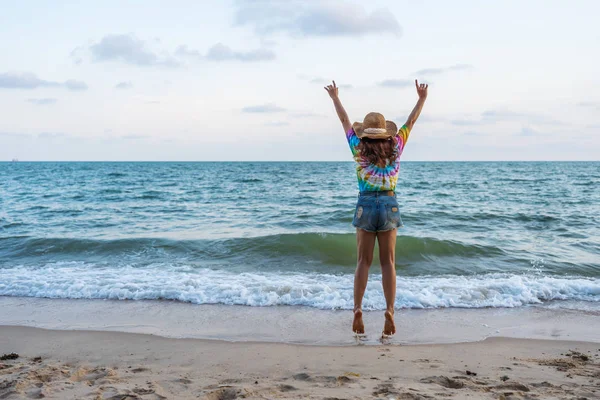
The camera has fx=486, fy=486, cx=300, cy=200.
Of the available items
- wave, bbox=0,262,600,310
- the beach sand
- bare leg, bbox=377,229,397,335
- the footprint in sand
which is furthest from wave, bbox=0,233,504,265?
the footprint in sand

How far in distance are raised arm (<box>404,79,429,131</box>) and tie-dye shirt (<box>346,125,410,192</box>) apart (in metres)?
0.08

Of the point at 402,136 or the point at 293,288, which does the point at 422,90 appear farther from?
the point at 293,288

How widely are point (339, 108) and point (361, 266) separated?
1523 mm

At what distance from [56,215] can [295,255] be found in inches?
432

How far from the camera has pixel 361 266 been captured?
15.2 feet

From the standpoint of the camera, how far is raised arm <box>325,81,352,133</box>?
15.0 ft

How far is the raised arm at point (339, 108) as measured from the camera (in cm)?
456

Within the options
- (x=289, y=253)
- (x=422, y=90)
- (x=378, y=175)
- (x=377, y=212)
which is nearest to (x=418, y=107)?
(x=422, y=90)

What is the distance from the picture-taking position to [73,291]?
7.61 meters

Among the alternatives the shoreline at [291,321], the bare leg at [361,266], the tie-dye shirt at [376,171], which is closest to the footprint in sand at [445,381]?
the bare leg at [361,266]

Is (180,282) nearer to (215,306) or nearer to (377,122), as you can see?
(215,306)

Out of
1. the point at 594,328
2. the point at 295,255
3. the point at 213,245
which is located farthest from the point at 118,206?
the point at 594,328

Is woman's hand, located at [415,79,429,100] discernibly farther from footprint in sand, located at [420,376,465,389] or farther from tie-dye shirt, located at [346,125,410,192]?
footprint in sand, located at [420,376,465,389]

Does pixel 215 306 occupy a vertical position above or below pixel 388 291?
below
